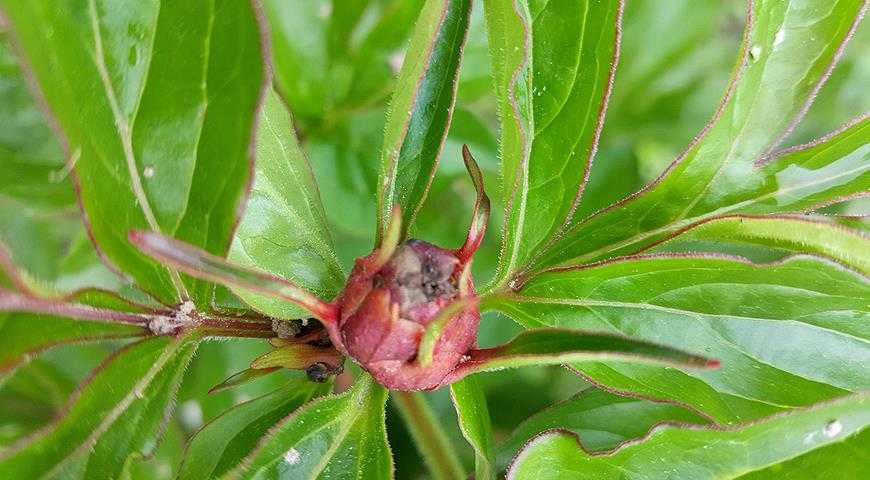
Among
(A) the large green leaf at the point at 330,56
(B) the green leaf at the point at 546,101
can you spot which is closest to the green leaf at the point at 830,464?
(B) the green leaf at the point at 546,101

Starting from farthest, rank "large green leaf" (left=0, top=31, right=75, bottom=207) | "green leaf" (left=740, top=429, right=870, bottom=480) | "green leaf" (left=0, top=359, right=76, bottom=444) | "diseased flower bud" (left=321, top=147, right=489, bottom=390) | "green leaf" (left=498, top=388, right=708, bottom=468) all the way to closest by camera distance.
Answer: "green leaf" (left=0, top=359, right=76, bottom=444)
"large green leaf" (left=0, top=31, right=75, bottom=207)
"green leaf" (left=498, top=388, right=708, bottom=468)
"green leaf" (left=740, top=429, right=870, bottom=480)
"diseased flower bud" (left=321, top=147, right=489, bottom=390)

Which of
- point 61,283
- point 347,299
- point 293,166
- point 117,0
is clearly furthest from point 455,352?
point 61,283

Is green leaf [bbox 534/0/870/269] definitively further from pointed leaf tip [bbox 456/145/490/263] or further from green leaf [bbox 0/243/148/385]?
green leaf [bbox 0/243/148/385]

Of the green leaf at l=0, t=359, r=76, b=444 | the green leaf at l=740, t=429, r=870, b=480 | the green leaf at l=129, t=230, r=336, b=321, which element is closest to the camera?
the green leaf at l=129, t=230, r=336, b=321

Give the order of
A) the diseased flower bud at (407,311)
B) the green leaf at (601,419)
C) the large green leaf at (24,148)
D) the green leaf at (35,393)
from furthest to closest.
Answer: the green leaf at (35,393) → the large green leaf at (24,148) → the green leaf at (601,419) → the diseased flower bud at (407,311)

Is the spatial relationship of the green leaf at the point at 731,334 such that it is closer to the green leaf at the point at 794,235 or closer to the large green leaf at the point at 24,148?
the green leaf at the point at 794,235

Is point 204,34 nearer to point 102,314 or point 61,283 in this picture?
point 102,314

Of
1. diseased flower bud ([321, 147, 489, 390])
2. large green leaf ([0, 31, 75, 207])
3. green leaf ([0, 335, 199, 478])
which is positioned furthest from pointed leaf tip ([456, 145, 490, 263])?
large green leaf ([0, 31, 75, 207])
